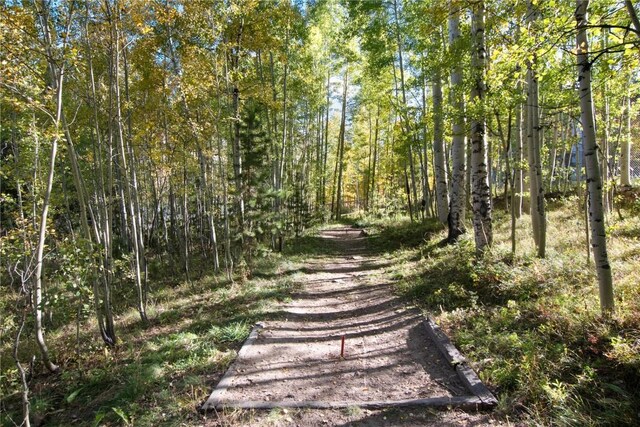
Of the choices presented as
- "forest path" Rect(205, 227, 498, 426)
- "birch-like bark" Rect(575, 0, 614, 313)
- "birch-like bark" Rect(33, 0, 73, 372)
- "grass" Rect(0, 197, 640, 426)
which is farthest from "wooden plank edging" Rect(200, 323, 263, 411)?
"birch-like bark" Rect(575, 0, 614, 313)

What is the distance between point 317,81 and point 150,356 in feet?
45.2

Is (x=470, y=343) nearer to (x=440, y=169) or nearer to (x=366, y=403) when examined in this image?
(x=366, y=403)

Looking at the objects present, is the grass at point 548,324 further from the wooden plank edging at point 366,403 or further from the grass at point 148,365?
the grass at point 148,365

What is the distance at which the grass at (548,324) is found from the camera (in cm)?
286

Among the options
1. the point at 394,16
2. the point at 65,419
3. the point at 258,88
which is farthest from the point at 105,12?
the point at 394,16

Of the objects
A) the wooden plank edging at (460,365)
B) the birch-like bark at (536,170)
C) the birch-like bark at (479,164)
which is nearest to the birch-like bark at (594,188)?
the wooden plank edging at (460,365)

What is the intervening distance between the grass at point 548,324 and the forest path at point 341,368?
0.48 metres

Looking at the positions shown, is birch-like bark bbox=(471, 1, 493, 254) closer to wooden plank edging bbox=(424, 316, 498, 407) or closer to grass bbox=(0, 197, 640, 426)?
grass bbox=(0, 197, 640, 426)

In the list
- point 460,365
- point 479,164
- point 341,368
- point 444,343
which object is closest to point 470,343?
point 444,343

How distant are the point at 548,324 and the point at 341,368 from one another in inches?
98.9

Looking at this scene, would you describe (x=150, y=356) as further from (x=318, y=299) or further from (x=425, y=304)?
(x=425, y=304)

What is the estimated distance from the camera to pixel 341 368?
4.35 meters

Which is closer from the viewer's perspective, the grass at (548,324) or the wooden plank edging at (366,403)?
the grass at (548,324)

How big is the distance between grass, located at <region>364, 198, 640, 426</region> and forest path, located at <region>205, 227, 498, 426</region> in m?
0.48
